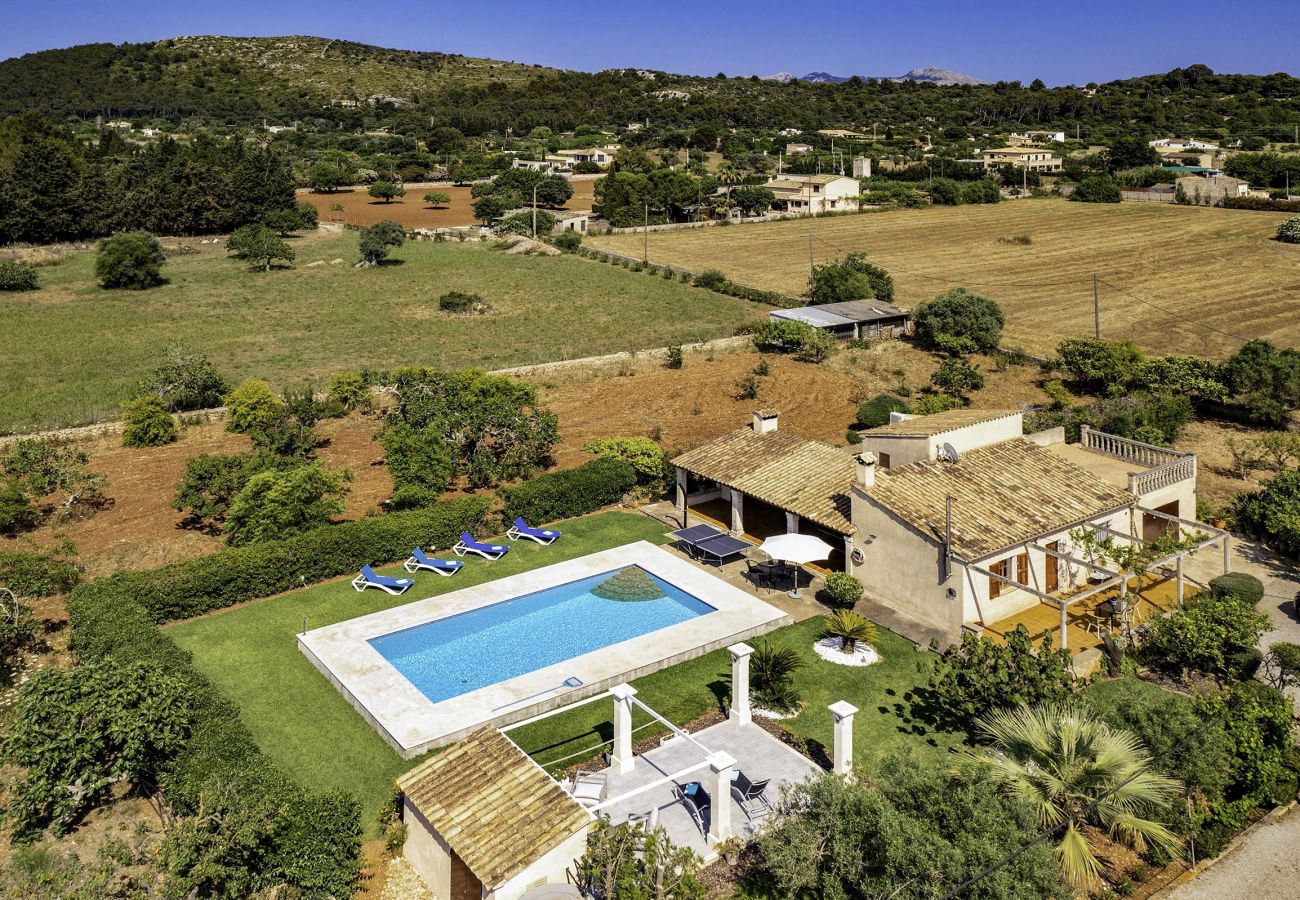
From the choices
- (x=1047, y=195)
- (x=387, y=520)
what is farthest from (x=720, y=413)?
(x=1047, y=195)

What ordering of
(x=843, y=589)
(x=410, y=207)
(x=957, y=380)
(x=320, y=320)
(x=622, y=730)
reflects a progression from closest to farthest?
1. (x=622, y=730)
2. (x=843, y=589)
3. (x=957, y=380)
4. (x=320, y=320)
5. (x=410, y=207)

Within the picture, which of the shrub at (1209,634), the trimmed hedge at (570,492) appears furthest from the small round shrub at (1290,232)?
the shrub at (1209,634)

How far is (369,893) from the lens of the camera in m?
13.3

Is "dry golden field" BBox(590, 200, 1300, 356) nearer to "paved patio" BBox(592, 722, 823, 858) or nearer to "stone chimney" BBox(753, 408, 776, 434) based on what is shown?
"stone chimney" BBox(753, 408, 776, 434)

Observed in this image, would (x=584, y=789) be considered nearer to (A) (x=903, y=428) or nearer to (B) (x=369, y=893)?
(B) (x=369, y=893)

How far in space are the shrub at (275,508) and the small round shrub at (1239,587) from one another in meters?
20.2

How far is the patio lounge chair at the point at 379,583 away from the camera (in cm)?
2273

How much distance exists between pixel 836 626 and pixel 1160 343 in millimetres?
37068

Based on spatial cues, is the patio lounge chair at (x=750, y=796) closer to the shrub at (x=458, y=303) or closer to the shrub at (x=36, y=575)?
the shrub at (x=36, y=575)

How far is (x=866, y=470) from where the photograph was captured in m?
21.4

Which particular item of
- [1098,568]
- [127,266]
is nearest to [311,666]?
[1098,568]

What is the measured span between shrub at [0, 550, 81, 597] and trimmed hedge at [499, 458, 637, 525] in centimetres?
1035

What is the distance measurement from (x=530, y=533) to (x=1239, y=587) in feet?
53.3

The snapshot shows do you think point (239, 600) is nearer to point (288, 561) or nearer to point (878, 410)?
point (288, 561)
